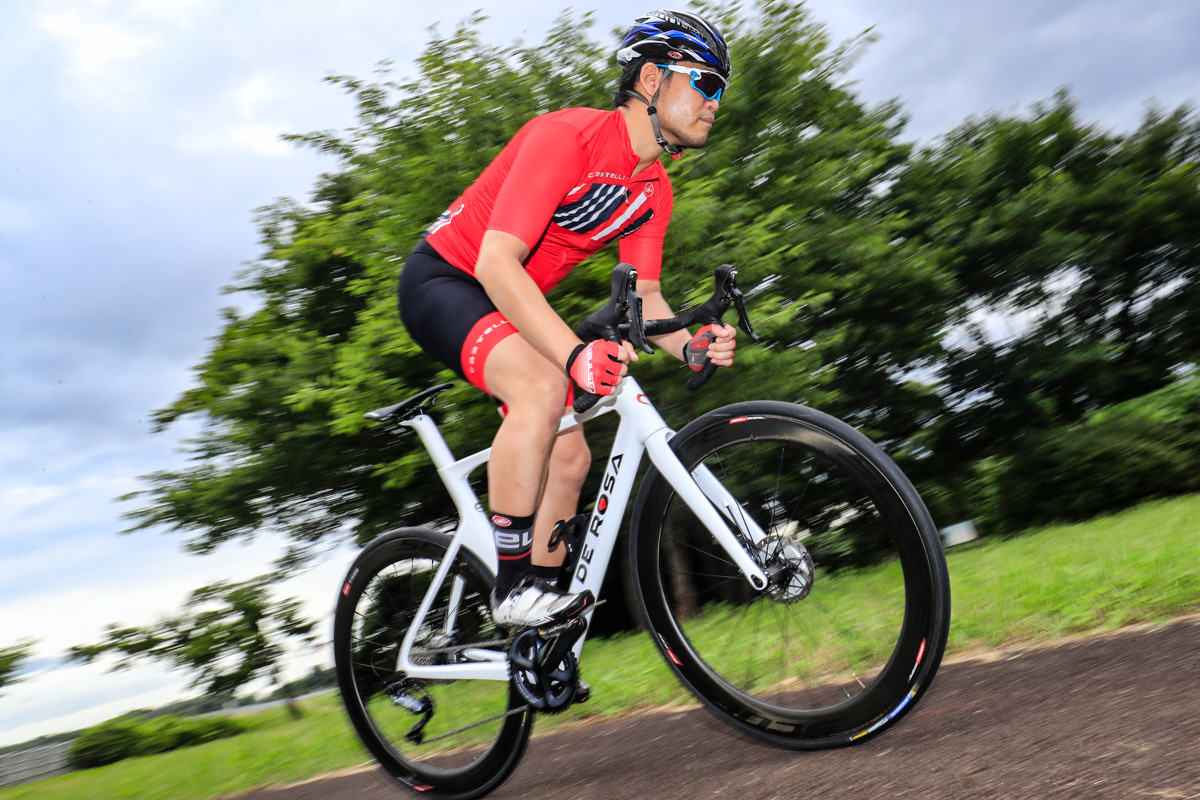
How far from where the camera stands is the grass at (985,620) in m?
3.34

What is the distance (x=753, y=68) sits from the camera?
29.0 feet

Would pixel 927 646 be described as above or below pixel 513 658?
below

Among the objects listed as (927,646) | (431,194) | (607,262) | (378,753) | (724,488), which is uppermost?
(431,194)

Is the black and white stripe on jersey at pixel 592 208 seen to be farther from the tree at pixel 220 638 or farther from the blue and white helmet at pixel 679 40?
the tree at pixel 220 638

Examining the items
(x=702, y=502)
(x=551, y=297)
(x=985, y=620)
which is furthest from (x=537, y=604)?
(x=551, y=297)

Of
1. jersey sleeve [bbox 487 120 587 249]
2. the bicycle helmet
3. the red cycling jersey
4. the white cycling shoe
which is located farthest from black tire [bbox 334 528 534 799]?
the bicycle helmet

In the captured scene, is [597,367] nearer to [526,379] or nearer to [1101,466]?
[526,379]

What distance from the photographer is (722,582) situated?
2.72 m

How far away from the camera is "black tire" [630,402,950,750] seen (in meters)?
2.31

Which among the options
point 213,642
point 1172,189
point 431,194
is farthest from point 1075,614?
point 1172,189

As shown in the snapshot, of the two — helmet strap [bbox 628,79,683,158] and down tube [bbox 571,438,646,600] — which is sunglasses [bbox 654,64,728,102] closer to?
helmet strap [bbox 628,79,683,158]

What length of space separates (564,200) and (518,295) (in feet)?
1.53

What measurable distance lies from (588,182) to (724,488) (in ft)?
3.60

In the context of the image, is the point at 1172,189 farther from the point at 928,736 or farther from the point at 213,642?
the point at 213,642
